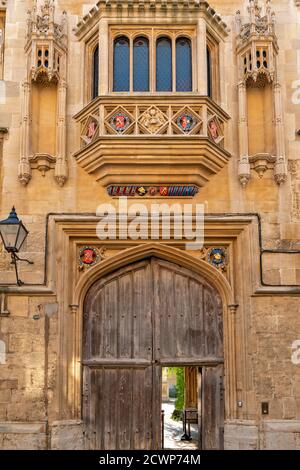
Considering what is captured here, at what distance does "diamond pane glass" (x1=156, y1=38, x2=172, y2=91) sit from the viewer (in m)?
10.3

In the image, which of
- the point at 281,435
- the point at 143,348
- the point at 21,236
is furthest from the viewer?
the point at 143,348

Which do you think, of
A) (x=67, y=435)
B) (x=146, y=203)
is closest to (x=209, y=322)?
(x=146, y=203)

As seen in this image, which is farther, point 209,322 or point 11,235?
point 209,322

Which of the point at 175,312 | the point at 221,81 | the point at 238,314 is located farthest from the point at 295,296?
the point at 221,81

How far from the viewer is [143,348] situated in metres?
10.0

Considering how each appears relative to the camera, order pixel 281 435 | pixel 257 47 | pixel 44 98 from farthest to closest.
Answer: pixel 44 98 → pixel 257 47 → pixel 281 435

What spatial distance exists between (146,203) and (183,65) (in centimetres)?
250

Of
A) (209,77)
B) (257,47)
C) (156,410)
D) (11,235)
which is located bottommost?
(156,410)

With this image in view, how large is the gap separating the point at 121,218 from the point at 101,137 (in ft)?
4.41

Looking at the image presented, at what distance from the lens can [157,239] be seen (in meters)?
9.99

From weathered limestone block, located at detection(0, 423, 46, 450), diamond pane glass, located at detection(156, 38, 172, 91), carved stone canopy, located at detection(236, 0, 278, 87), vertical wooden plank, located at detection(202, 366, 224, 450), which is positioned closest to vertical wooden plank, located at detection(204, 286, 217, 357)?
vertical wooden plank, located at detection(202, 366, 224, 450)

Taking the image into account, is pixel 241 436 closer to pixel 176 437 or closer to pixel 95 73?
pixel 95 73

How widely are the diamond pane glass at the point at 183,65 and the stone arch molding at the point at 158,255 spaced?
109 inches
